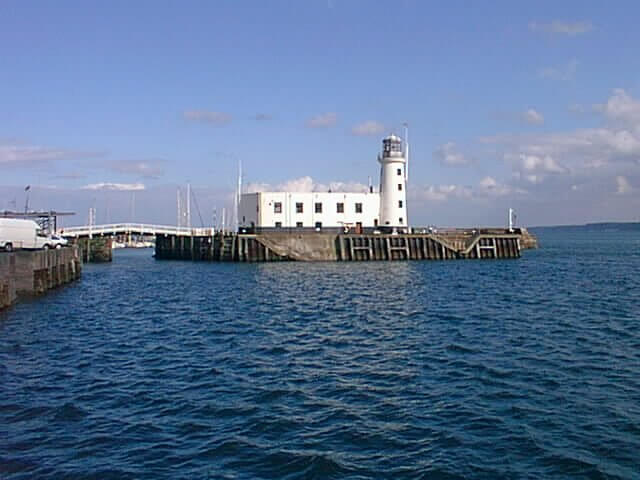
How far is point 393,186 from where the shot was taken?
8494 centimetres

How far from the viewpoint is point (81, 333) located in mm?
29375

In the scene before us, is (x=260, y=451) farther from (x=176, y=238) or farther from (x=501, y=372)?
(x=176, y=238)

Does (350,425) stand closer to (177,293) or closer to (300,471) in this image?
(300,471)

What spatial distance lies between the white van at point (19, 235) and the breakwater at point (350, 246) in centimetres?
2973

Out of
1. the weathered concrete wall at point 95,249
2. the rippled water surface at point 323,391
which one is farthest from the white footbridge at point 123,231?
the rippled water surface at point 323,391

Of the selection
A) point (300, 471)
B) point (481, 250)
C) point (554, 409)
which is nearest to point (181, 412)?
point (300, 471)

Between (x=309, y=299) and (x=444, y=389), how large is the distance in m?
23.3

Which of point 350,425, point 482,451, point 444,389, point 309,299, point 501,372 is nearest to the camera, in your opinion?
point 482,451

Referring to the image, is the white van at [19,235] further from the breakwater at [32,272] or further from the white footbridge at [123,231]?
the white footbridge at [123,231]

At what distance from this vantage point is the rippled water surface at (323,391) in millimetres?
13484

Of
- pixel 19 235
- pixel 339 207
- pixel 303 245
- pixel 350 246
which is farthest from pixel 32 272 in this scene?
pixel 339 207

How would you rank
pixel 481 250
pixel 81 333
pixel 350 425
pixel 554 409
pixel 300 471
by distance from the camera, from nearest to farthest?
pixel 300 471 < pixel 350 425 < pixel 554 409 < pixel 81 333 < pixel 481 250

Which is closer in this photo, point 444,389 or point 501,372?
point 444,389

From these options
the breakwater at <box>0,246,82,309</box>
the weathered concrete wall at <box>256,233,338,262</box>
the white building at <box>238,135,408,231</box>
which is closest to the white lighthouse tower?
the white building at <box>238,135,408,231</box>
